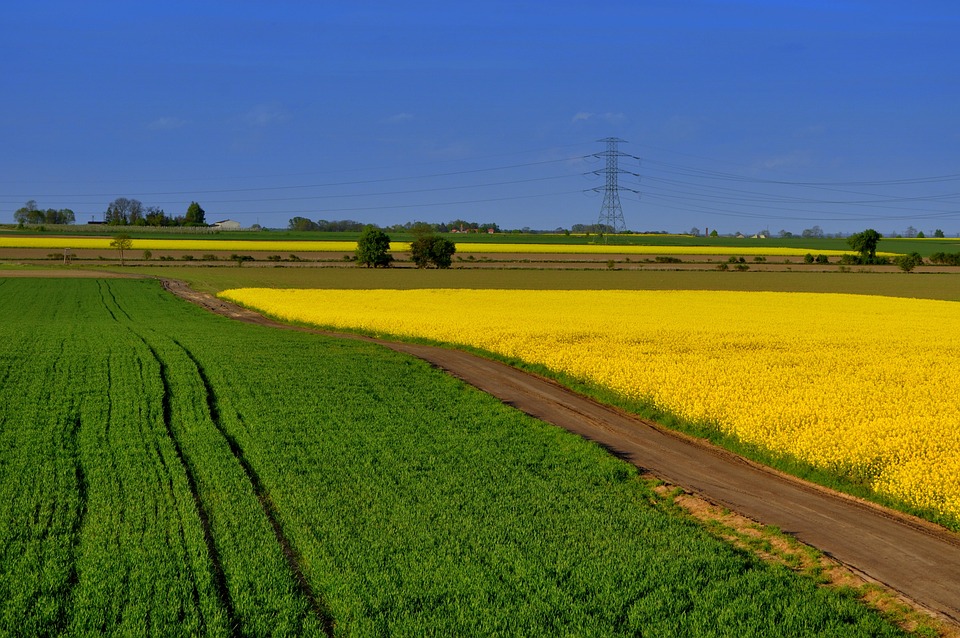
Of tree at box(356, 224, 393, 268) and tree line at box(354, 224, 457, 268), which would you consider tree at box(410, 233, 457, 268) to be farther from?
tree at box(356, 224, 393, 268)

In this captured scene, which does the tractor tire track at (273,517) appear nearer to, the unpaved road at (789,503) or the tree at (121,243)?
the unpaved road at (789,503)

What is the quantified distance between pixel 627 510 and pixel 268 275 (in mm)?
78991

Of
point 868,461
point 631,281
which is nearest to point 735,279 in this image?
point 631,281

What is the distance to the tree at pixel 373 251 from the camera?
111500mm

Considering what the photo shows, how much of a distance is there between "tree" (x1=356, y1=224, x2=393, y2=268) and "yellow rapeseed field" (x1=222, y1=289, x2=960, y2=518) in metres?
47.0

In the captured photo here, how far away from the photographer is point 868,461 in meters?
16.4

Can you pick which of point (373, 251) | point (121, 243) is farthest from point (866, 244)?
point (121, 243)

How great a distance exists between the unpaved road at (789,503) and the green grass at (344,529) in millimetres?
1107

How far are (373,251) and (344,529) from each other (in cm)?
10013

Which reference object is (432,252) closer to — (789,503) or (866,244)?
(866,244)

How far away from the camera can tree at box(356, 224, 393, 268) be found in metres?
112

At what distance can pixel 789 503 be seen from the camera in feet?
49.0

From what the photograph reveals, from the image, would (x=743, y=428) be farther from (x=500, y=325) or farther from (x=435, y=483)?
(x=500, y=325)

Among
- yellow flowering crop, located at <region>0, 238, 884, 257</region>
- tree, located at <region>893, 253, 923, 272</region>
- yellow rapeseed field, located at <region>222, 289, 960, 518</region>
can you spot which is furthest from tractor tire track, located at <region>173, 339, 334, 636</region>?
yellow flowering crop, located at <region>0, 238, 884, 257</region>
